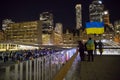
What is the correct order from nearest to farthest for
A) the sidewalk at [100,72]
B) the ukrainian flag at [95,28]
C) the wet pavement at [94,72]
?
the wet pavement at [94,72] → the sidewalk at [100,72] → the ukrainian flag at [95,28]

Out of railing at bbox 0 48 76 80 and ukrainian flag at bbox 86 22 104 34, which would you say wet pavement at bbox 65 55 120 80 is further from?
ukrainian flag at bbox 86 22 104 34

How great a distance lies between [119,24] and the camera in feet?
395

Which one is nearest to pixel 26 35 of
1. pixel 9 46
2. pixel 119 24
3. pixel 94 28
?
pixel 9 46

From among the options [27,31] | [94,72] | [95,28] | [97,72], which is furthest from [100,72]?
[27,31]

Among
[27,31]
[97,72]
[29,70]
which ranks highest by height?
[27,31]

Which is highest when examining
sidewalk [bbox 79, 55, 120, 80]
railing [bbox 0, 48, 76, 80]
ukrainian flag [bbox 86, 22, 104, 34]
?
ukrainian flag [bbox 86, 22, 104, 34]

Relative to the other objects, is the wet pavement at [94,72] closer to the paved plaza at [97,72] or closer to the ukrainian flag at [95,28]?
the paved plaza at [97,72]

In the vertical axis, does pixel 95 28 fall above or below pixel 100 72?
above

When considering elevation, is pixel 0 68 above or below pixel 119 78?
above

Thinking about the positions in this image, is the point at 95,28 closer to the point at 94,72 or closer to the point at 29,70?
the point at 94,72

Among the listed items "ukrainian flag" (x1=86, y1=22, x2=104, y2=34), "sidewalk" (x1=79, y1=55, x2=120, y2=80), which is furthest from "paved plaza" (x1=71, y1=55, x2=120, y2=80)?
"ukrainian flag" (x1=86, y1=22, x2=104, y2=34)

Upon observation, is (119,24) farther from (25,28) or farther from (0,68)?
(0,68)

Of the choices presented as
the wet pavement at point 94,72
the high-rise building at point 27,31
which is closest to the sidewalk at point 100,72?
the wet pavement at point 94,72

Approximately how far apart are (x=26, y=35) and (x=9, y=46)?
84.6 feet
